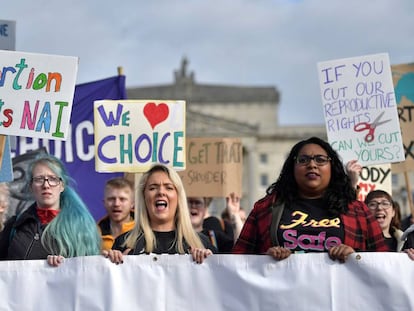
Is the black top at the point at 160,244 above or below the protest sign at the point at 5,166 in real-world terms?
below

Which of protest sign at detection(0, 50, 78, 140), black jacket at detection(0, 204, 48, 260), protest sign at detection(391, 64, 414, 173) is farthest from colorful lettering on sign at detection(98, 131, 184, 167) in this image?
protest sign at detection(391, 64, 414, 173)

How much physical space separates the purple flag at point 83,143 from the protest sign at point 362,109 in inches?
92.5

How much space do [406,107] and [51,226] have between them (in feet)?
13.7

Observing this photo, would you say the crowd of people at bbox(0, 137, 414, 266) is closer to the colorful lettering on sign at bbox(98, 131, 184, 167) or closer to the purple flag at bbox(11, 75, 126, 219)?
the colorful lettering on sign at bbox(98, 131, 184, 167)

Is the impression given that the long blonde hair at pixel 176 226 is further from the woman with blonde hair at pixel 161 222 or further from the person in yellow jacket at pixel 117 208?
the person in yellow jacket at pixel 117 208

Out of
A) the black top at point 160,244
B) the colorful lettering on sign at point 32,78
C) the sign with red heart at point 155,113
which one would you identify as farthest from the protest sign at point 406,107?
the black top at point 160,244

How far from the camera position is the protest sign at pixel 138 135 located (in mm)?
6625

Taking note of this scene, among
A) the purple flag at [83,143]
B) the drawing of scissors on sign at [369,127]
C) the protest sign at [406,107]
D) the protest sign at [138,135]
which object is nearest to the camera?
the protest sign at [138,135]

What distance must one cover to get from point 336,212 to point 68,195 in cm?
154

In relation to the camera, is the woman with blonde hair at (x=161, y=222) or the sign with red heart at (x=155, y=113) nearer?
the woman with blonde hair at (x=161, y=222)

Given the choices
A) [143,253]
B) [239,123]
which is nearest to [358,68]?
[143,253]

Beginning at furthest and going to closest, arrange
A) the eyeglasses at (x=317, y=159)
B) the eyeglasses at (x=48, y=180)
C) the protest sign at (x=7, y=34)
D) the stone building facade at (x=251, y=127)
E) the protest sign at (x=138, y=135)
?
the stone building facade at (x=251, y=127) → the protest sign at (x=7, y=34) → the protest sign at (x=138, y=135) → the eyeglasses at (x=48, y=180) → the eyeglasses at (x=317, y=159)

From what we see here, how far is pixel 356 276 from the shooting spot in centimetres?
418

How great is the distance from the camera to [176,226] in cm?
457
